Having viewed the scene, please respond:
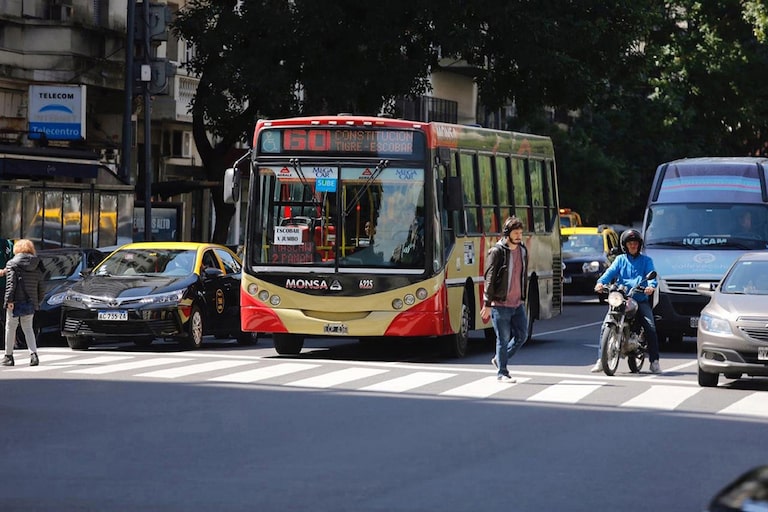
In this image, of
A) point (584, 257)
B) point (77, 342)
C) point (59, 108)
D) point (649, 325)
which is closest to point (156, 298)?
point (77, 342)

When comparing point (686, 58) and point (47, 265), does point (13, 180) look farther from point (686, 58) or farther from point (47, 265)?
point (686, 58)

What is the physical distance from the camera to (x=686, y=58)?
5647 centimetres

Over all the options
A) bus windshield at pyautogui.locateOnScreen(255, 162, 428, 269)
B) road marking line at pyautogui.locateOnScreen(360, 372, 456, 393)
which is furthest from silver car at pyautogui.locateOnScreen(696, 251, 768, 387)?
bus windshield at pyautogui.locateOnScreen(255, 162, 428, 269)

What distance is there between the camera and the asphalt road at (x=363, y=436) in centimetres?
1026

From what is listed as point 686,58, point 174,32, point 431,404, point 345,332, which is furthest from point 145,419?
point 686,58

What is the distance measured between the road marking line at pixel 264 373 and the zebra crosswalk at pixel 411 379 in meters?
0.01

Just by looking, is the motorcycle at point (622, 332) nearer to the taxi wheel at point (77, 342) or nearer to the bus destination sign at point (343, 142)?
the bus destination sign at point (343, 142)

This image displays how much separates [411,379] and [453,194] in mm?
3574

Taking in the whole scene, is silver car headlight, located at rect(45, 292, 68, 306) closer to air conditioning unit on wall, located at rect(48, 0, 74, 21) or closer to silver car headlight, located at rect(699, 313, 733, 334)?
silver car headlight, located at rect(699, 313, 733, 334)

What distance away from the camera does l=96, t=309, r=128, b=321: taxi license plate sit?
23.4 meters

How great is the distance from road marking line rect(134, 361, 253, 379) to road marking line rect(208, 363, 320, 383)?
0.48 m

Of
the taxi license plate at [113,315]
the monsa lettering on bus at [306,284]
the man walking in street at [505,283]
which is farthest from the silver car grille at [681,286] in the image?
the taxi license plate at [113,315]

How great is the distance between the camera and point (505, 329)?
1867cm

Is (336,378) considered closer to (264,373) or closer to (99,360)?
(264,373)
